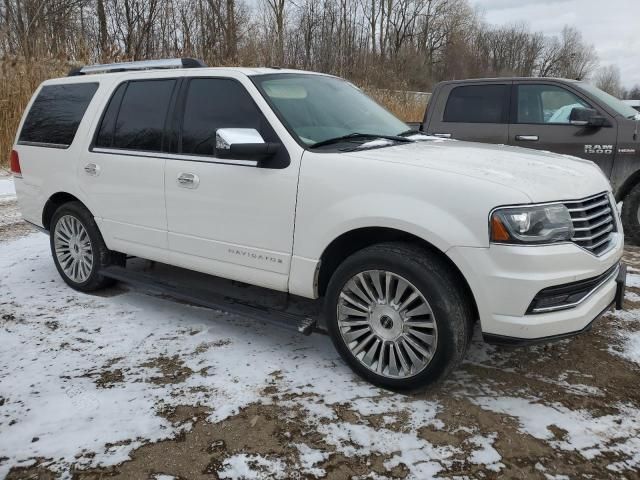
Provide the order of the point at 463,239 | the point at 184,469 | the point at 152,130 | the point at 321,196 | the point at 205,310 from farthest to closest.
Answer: the point at 205,310, the point at 152,130, the point at 321,196, the point at 463,239, the point at 184,469

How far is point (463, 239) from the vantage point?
2.61m

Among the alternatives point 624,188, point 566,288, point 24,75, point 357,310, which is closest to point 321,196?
point 357,310

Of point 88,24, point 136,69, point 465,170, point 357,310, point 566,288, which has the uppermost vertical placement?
point 88,24

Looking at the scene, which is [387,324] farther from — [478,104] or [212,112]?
[478,104]

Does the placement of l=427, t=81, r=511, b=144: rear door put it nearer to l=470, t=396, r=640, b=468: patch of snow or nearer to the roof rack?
the roof rack

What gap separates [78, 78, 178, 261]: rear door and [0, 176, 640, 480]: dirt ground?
2.27 feet

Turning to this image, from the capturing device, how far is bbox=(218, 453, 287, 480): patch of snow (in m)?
2.32

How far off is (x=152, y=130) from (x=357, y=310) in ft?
7.01

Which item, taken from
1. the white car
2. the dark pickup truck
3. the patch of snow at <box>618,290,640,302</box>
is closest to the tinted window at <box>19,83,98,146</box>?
the white car

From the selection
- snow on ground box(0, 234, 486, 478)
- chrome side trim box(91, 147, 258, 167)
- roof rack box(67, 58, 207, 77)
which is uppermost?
roof rack box(67, 58, 207, 77)

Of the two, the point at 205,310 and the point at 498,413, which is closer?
the point at 498,413

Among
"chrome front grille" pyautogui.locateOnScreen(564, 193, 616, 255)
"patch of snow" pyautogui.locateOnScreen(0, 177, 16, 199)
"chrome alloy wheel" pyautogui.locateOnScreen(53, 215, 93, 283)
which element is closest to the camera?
"chrome front grille" pyautogui.locateOnScreen(564, 193, 616, 255)

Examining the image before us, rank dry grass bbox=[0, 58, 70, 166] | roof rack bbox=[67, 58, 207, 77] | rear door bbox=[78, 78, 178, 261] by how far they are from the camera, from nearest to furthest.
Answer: rear door bbox=[78, 78, 178, 261], roof rack bbox=[67, 58, 207, 77], dry grass bbox=[0, 58, 70, 166]

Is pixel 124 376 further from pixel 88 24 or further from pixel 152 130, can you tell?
pixel 88 24
